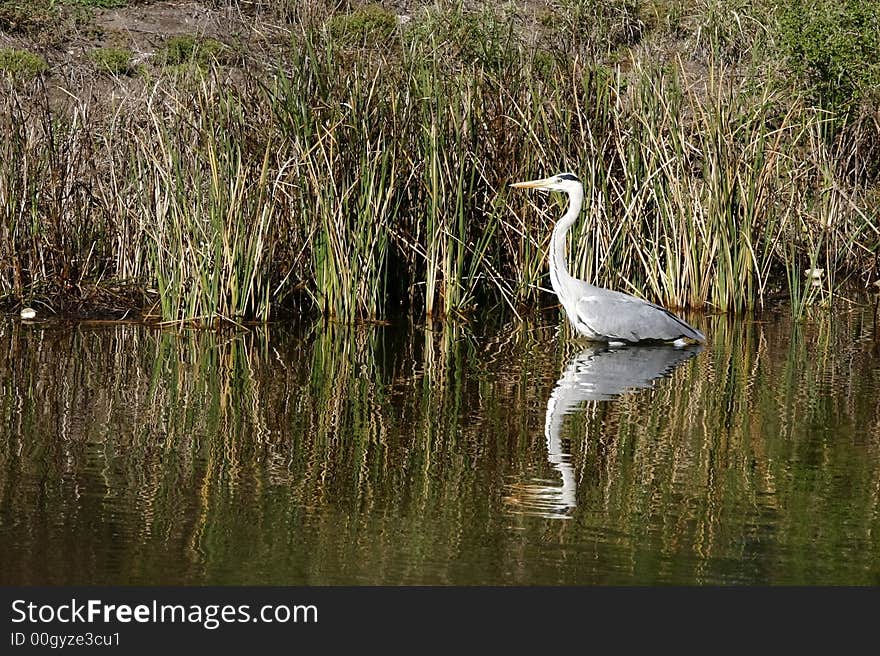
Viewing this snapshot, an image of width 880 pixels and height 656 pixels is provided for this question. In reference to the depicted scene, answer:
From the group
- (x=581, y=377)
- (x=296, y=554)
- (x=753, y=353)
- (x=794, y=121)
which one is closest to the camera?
(x=296, y=554)

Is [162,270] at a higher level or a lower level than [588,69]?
lower

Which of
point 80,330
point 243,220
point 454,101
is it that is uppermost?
point 454,101

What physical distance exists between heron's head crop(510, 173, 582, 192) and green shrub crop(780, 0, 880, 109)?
13.8 ft

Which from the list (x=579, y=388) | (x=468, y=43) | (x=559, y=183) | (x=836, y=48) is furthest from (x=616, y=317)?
(x=836, y=48)

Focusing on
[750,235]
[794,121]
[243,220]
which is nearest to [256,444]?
[243,220]

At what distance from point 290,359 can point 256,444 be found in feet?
7.00

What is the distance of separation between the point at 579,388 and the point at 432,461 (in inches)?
69.8

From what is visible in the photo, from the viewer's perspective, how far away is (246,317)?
29.0 feet

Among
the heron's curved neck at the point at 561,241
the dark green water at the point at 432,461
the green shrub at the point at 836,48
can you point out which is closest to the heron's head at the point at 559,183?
the heron's curved neck at the point at 561,241

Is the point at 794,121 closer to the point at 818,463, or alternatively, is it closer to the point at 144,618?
the point at 818,463

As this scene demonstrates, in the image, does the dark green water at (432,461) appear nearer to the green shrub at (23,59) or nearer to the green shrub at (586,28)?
the green shrub at (586,28)

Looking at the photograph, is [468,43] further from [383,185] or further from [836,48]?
[836,48]

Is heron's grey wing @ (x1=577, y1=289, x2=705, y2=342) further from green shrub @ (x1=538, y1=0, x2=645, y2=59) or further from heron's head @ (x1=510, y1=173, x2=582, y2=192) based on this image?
green shrub @ (x1=538, y1=0, x2=645, y2=59)

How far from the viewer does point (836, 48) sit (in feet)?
38.6
